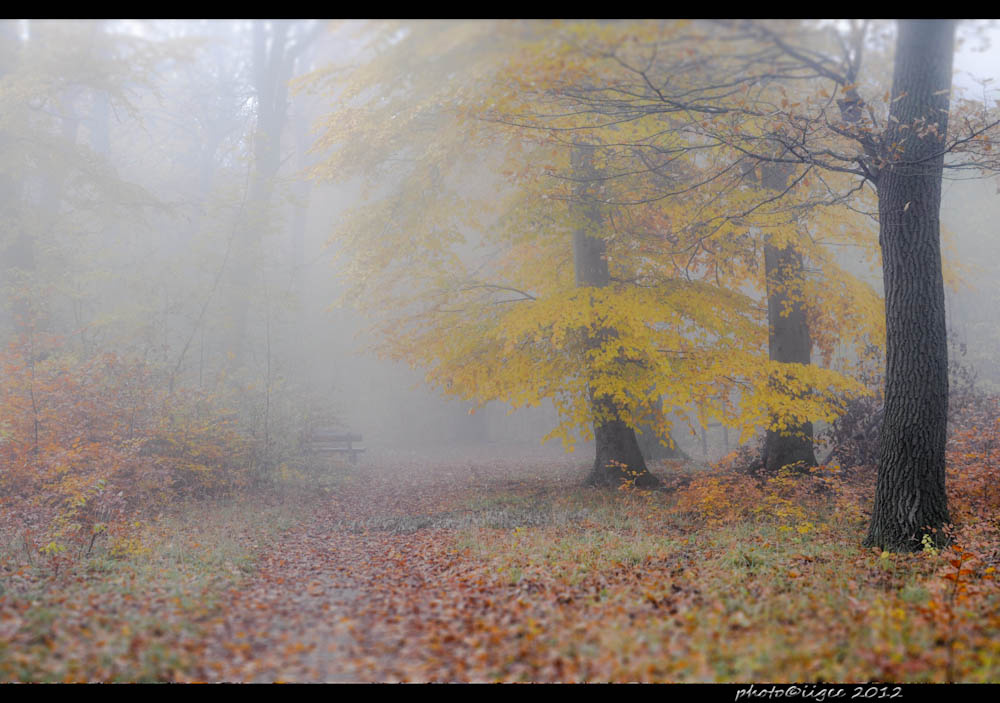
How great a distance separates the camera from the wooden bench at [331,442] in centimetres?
1744

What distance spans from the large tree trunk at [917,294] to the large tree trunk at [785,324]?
4.26 metres

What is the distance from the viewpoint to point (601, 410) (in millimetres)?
11297

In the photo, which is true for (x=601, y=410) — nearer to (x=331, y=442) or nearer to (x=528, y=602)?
(x=528, y=602)

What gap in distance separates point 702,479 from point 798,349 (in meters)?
3.06

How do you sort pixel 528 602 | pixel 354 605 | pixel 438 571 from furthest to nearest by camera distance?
1. pixel 438 571
2. pixel 354 605
3. pixel 528 602

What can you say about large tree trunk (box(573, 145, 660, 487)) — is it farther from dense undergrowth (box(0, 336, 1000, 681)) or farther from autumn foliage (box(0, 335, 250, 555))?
autumn foliage (box(0, 335, 250, 555))

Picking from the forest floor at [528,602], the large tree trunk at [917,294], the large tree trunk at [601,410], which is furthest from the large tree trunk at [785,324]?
the large tree trunk at [917,294]

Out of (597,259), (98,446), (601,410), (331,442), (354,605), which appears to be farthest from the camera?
(331,442)

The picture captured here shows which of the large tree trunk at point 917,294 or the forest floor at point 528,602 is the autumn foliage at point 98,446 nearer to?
the forest floor at point 528,602

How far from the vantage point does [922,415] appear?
6727 mm

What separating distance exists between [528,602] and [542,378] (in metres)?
5.46

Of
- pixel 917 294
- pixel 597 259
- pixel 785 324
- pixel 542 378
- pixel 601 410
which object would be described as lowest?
pixel 601 410

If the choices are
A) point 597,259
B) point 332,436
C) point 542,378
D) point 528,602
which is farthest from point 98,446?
point 597,259

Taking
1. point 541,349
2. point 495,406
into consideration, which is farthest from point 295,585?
point 495,406
